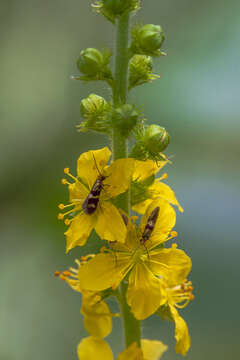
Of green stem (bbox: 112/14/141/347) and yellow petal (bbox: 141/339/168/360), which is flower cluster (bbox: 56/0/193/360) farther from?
yellow petal (bbox: 141/339/168/360)

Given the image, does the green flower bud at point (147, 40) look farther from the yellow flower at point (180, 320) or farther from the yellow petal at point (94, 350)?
the yellow petal at point (94, 350)

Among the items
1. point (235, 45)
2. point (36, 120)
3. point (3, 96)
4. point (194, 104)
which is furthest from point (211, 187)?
point (3, 96)

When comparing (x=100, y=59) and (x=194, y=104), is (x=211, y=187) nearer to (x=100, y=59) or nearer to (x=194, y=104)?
(x=194, y=104)

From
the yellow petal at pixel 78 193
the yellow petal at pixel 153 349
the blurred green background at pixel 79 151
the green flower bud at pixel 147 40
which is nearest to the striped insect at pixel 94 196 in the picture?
the yellow petal at pixel 78 193

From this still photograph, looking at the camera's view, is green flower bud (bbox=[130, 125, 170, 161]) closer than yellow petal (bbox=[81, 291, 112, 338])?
Yes

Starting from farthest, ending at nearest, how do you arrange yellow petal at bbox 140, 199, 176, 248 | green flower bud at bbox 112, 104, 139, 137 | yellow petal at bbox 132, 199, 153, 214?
yellow petal at bbox 132, 199, 153, 214
yellow petal at bbox 140, 199, 176, 248
green flower bud at bbox 112, 104, 139, 137

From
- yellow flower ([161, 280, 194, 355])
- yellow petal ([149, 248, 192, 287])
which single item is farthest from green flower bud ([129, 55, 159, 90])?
yellow flower ([161, 280, 194, 355])
